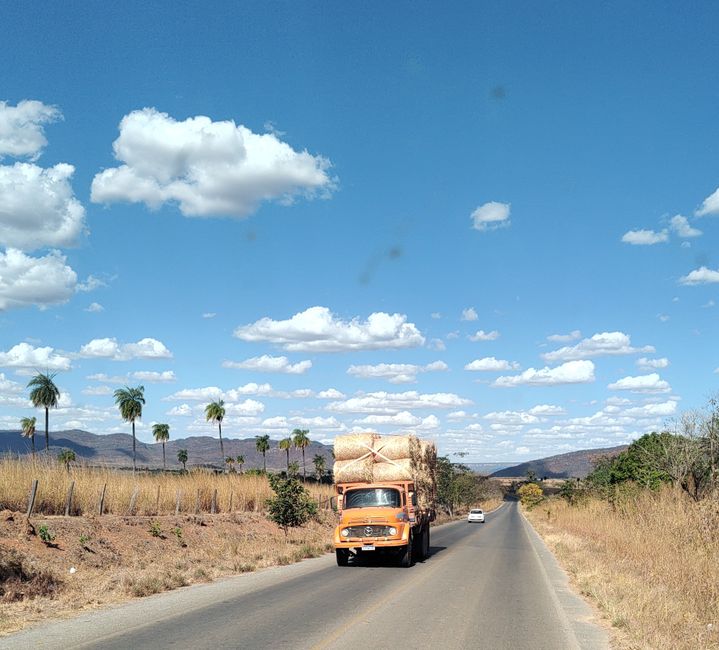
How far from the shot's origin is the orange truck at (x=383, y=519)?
Answer: 62.6 feet

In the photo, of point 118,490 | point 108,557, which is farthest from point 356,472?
point 118,490

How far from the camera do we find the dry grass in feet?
31.6

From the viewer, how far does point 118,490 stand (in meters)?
25.5

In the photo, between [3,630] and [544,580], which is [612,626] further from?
[3,630]

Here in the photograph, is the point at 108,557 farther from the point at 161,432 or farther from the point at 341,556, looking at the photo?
the point at 161,432

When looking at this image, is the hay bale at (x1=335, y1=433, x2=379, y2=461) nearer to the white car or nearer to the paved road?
the paved road

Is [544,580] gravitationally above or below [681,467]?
below

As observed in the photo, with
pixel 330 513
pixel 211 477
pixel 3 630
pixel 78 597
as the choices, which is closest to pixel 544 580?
pixel 78 597

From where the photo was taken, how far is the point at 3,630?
10.1 metres

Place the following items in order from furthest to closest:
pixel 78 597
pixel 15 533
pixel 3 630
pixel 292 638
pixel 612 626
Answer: pixel 15 533, pixel 78 597, pixel 612 626, pixel 3 630, pixel 292 638

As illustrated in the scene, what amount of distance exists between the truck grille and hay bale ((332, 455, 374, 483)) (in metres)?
2.49

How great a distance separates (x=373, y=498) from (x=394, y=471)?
1.55 meters

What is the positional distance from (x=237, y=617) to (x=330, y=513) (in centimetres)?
3623

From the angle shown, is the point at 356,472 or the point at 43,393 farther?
the point at 43,393
